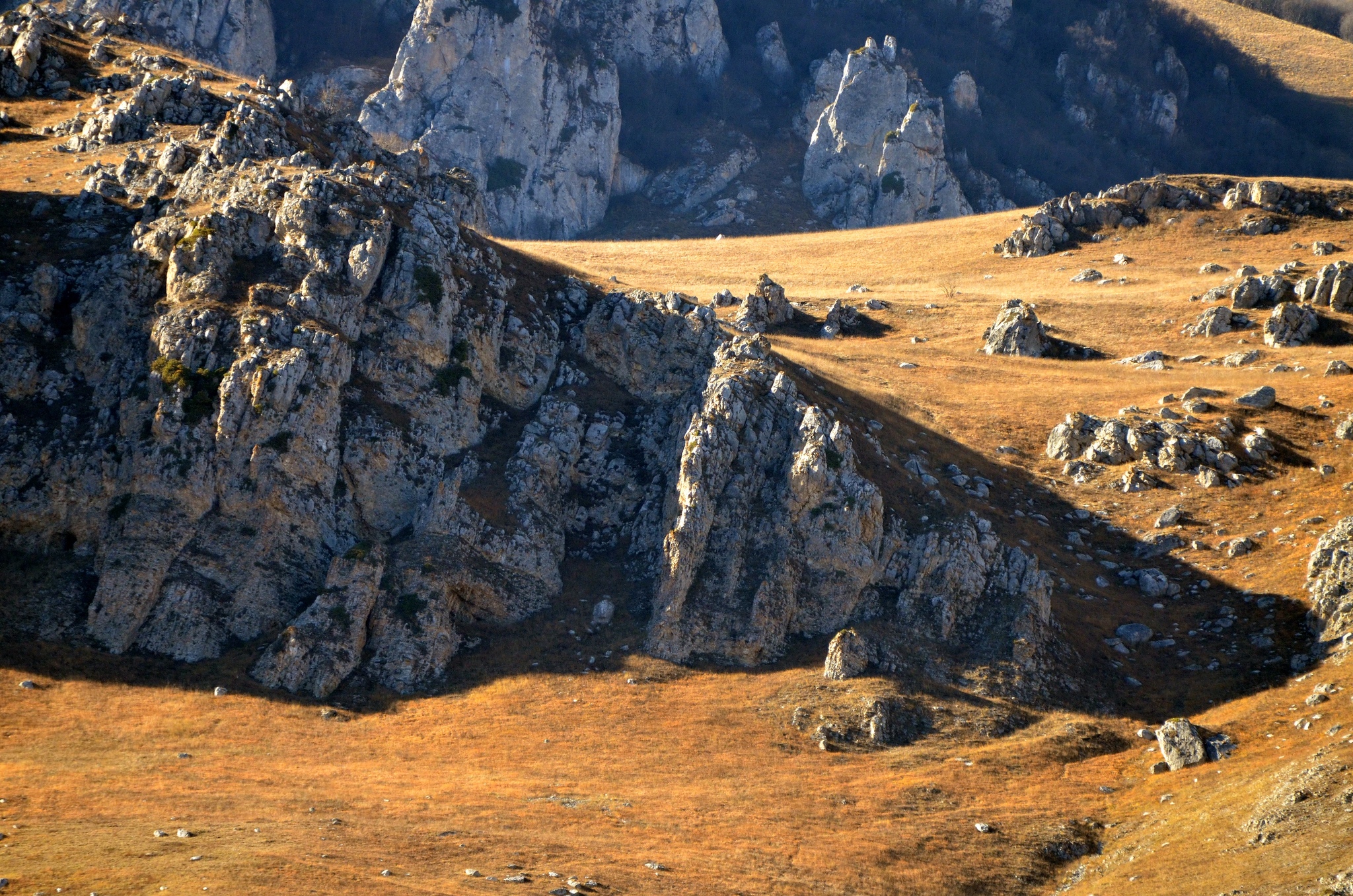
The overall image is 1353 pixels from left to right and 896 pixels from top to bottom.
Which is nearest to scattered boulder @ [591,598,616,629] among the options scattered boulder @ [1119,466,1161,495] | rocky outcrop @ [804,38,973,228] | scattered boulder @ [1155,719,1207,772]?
scattered boulder @ [1155,719,1207,772]

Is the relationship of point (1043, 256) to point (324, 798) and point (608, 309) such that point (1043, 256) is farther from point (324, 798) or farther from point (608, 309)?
point (324, 798)

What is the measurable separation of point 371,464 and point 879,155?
104 metres

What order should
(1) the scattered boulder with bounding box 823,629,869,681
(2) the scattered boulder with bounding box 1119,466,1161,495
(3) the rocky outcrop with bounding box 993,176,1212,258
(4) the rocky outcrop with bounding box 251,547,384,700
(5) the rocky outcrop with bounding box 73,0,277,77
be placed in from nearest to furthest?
1. (4) the rocky outcrop with bounding box 251,547,384,700
2. (1) the scattered boulder with bounding box 823,629,869,681
3. (2) the scattered boulder with bounding box 1119,466,1161,495
4. (3) the rocky outcrop with bounding box 993,176,1212,258
5. (5) the rocky outcrop with bounding box 73,0,277,77

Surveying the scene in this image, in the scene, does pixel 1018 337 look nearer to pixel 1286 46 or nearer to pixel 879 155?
pixel 879 155

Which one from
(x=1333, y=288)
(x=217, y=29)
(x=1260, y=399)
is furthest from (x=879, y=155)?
(x=1260, y=399)

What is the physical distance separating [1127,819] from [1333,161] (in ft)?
457

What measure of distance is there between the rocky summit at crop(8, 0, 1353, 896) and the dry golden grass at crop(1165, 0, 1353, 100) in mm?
104150

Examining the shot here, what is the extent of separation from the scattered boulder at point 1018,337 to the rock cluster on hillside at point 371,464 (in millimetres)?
25305

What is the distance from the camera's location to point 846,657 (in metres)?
46.6

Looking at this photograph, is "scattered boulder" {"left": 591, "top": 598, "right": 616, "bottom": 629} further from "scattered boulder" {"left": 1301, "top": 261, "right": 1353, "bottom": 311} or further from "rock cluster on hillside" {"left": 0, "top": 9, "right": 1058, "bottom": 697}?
"scattered boulder" {"left": 1301, "top": 261, "right": 1353, "bottom": 311}

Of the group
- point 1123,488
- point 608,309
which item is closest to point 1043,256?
point 1123,488

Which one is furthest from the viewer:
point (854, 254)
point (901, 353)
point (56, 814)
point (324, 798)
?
point (854, 254)

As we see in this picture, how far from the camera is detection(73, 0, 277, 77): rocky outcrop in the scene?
12006 centimetres

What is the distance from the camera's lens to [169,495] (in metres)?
47.1
